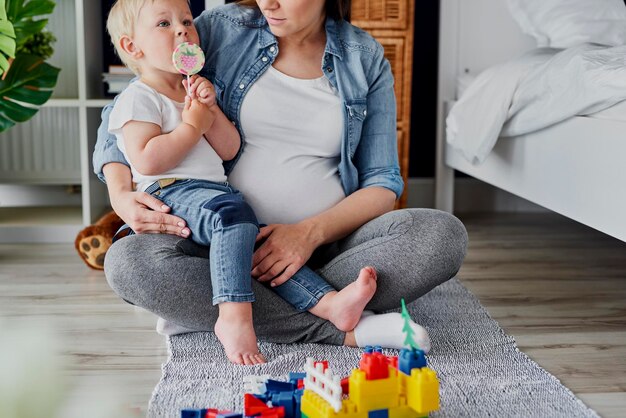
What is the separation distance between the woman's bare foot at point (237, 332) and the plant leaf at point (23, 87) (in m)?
1.31

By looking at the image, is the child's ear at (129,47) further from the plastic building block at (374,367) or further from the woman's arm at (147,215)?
the plastic building block at (374,367)

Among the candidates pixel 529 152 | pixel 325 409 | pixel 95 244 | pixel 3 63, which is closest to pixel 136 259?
pixel 325 409

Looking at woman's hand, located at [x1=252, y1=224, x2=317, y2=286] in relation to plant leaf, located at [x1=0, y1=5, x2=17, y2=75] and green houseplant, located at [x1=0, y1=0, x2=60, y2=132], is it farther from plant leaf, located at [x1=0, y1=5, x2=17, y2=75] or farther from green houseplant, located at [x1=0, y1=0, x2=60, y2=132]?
green houseplant, located at [x1=0, y1=0, x2=60, y2=132]

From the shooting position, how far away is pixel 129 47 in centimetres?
178

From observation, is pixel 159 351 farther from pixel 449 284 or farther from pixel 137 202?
pixel 449 284

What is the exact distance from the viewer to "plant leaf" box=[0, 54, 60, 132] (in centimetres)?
256

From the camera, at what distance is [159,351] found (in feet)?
5.72

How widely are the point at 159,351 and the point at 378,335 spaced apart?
1.48 feet

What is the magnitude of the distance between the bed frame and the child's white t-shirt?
896 millimetres

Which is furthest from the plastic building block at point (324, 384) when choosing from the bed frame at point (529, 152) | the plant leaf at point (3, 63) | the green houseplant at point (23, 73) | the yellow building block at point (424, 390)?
the green houseplant at point (23, 73)

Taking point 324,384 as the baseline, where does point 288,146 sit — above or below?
above

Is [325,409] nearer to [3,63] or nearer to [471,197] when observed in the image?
[3,63]

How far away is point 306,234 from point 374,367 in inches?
21.9

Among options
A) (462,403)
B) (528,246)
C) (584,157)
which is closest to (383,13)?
(528,246)
